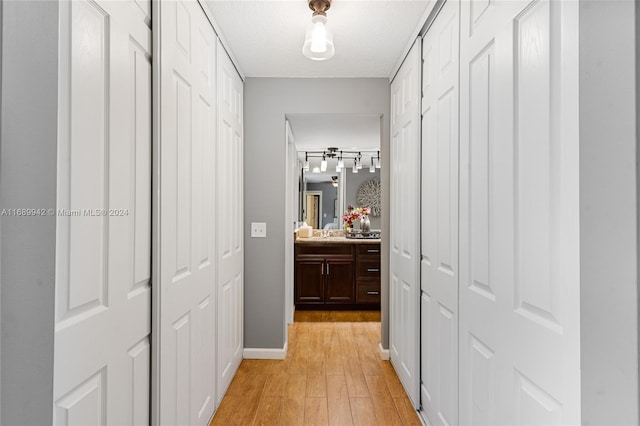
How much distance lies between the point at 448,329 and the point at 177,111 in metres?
1.60

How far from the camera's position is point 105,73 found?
3.51ft

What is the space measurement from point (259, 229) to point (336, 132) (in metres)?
1.72

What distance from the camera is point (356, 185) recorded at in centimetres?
604

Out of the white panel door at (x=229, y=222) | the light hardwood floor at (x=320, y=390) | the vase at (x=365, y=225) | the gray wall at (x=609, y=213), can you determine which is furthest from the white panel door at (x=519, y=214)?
the vase at (x=365, y=225)

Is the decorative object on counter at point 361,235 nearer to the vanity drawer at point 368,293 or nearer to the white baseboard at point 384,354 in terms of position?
the vanity drawer at point 368,293

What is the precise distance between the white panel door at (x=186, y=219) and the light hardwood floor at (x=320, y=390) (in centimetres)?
31

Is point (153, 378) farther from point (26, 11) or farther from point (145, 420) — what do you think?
point (26, 11)

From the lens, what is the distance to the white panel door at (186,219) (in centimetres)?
146

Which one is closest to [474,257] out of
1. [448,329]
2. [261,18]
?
[448,329]

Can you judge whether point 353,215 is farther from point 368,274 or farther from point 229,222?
point 229,222

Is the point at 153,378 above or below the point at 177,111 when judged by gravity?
below

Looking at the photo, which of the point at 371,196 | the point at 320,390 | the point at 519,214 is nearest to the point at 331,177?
the point at 371,196

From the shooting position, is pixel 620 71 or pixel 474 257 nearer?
pixel 620 71

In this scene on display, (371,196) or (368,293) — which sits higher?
(371,196)
